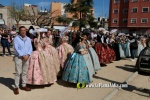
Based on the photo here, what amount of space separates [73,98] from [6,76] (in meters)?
3.23

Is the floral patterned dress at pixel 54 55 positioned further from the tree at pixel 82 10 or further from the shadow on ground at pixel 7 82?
the tree at pixel 82 10

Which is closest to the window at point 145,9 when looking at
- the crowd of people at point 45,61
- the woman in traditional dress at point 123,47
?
the woman in traditional dress at point 123,47

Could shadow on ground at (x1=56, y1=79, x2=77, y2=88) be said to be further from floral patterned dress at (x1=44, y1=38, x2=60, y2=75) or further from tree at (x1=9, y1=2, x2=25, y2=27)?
tree at (x1=9, y1=2, x2=25, y2=27)

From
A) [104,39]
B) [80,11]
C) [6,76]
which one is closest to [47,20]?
[80,11]

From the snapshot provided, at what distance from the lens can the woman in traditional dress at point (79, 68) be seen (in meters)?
6.96

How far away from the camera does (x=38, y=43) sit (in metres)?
6.84

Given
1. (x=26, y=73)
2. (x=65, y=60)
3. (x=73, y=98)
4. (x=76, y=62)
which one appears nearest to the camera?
(x=73, y=98)

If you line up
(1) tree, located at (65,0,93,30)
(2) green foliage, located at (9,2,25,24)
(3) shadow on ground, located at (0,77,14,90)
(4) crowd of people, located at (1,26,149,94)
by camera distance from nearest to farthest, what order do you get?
(4) crowd of people, located at (1,26,149,94)
(3) shadow on ground, located at (0,77,14,90)
(1) tree, located at (65,0,93,30)
(2) green foliage, located at (9,2,25,24)

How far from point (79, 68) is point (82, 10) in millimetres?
28553

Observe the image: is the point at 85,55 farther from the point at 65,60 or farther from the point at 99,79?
the point at 99,79

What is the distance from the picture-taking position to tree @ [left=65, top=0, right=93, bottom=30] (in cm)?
A: 3456

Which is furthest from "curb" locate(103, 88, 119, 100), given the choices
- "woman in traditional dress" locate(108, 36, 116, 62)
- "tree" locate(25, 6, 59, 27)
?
"tree" locate(25, 6, 59, 27)

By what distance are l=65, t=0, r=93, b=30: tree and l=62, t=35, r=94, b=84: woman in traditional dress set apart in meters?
27.7

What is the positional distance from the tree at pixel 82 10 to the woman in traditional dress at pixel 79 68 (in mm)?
27723
